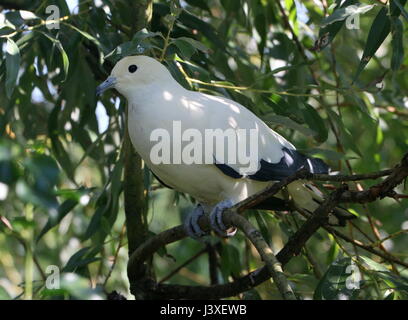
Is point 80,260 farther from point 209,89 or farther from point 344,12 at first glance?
point 344,12

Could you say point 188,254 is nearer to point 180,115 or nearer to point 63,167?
point 63,167

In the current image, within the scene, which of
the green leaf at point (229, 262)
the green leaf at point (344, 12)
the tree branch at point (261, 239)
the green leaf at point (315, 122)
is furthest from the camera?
the green leaf at point (229, 262)

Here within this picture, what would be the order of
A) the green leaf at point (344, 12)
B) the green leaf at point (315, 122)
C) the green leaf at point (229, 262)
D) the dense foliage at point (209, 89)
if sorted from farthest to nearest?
the green leaf at point (229, 262), the green leaf at point (315, 122), the dense foliage at point (209, 89), the green leaf at point (344, 12)

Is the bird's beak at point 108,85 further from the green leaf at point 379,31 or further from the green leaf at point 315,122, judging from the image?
the green leaf at point 379,31

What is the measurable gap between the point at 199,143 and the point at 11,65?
0.64m

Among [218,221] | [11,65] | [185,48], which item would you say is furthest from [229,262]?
[11,65]

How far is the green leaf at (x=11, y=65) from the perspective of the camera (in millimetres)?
2311

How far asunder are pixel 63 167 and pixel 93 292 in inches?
81.6

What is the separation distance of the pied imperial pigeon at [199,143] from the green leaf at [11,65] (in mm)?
397

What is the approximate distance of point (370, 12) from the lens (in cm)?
266

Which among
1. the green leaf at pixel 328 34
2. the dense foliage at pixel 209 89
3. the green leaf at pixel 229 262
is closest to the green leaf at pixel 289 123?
the dense foliage at pixel 209 89

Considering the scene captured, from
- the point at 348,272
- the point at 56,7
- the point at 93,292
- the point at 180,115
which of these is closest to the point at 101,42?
the point at 56,7

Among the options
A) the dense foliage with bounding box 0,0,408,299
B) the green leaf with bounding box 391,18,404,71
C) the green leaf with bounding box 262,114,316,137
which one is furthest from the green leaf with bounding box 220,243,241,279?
the green leaf with bounding box 391,18,404,71

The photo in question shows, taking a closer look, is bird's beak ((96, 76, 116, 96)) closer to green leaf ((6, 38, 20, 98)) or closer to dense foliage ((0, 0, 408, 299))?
dense foliage ((0, 0, 408, 299))
